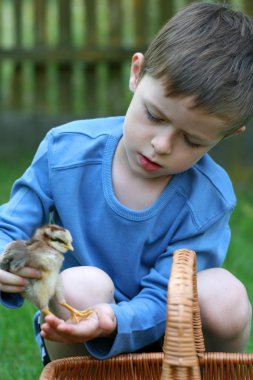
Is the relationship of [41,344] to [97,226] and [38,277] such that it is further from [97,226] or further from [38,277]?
[38,277]

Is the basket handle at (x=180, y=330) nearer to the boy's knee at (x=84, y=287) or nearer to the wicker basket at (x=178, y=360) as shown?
the wicker basket at (x=178, y=360)

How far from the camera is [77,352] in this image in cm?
229

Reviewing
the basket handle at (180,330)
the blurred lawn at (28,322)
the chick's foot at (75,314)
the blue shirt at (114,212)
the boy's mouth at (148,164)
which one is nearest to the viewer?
the basket handle at (180,330)

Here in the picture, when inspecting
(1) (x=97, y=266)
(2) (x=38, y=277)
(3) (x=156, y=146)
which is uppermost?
(3) (x=156, y=146)

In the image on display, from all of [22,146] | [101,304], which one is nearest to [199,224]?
[101,304]

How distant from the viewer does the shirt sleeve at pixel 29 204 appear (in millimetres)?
2225

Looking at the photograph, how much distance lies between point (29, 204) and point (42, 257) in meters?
0.43

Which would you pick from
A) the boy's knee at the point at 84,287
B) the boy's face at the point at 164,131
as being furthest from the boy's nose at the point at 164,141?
the boy's knee at the point at 84,287

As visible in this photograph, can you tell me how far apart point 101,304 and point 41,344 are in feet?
1.26

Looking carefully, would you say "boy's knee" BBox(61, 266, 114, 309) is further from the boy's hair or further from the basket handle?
the boy's hair

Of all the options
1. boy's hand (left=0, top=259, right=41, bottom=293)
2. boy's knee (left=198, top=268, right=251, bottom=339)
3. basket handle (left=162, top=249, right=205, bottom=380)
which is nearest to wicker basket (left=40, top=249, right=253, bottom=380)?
basket handle (left=162, top=249, right=205, bottom=380)

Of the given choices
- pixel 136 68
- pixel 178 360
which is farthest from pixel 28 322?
pixel 178 360

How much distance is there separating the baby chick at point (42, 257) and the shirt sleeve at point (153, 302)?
0.24m

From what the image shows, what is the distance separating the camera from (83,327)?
6.39ft
